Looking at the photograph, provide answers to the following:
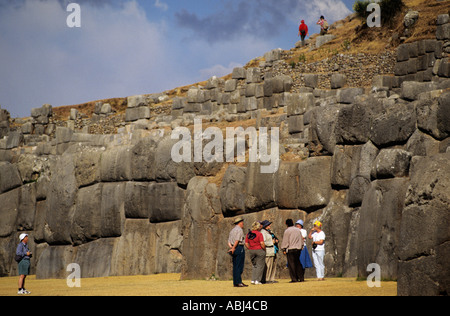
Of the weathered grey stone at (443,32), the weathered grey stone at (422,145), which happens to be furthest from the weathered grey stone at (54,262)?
the weathered grey stone at (443,32)

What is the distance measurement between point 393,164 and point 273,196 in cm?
448

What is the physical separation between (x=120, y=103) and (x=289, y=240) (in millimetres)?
43030

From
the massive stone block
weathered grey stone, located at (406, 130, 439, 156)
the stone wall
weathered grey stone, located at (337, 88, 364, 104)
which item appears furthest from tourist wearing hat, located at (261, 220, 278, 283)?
weathered grey stone, located at (337, 88, 364, 104)

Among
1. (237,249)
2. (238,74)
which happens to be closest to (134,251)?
(237,249)

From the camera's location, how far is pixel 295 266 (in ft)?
53.4

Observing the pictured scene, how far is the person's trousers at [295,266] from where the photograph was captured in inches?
637

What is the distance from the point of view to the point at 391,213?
48.2 feet

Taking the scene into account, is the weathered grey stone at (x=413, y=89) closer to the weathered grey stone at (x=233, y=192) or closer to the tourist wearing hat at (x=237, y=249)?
the weathered grey stone at (x=233, y=192)

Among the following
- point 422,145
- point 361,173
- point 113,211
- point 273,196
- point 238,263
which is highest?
point 422,145

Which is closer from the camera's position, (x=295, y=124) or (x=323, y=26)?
(x=295, y=124)

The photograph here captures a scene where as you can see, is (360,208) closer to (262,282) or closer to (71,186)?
(262,282)

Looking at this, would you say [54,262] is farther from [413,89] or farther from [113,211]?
[413,89]

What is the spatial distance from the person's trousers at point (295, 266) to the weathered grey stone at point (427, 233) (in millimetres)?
4678

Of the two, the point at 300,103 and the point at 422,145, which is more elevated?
the point at 300,103
